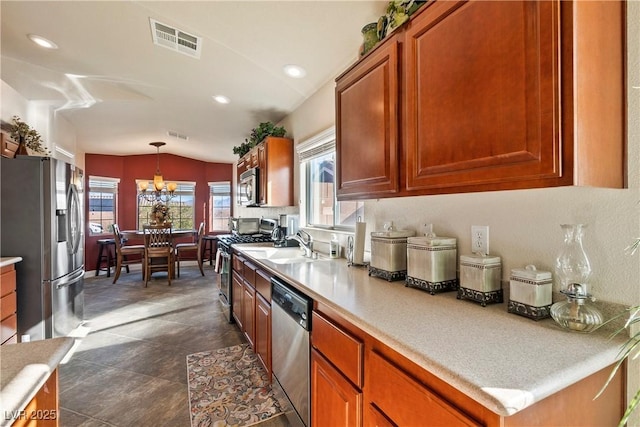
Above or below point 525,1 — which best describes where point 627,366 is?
below

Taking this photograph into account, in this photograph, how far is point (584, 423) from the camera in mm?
783

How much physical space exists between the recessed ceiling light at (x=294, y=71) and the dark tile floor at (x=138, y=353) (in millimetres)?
2620

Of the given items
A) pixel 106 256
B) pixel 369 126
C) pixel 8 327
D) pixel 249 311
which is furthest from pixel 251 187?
pixel 106 256

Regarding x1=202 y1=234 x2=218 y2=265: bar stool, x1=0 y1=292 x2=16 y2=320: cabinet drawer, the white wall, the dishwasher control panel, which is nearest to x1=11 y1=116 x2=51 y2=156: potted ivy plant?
the white wall

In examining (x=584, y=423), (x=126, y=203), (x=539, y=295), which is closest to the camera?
(x=584, y=423)

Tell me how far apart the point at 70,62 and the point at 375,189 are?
337 centimetres

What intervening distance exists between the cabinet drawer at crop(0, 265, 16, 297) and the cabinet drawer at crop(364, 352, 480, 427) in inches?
112

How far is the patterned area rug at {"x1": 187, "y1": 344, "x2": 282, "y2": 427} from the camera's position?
1.86 metres

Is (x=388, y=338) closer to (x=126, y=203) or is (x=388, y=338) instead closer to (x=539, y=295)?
(x=539, y=295)

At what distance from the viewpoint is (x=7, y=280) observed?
2.31m

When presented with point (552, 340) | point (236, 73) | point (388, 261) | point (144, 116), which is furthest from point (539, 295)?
point (144, 116)

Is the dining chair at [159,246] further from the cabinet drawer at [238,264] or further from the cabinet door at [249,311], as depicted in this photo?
the cabinet door at [249,311]

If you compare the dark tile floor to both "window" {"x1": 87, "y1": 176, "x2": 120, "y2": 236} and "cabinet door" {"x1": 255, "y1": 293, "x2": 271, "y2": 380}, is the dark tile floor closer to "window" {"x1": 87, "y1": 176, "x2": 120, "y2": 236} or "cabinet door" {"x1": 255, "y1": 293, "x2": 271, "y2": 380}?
"cabinet door" {"x1": 255, "y1": 293, "x2": 271, "y2": 380}

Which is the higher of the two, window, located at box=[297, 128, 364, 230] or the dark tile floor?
window, located at box=[297, 128, 364, 230]
